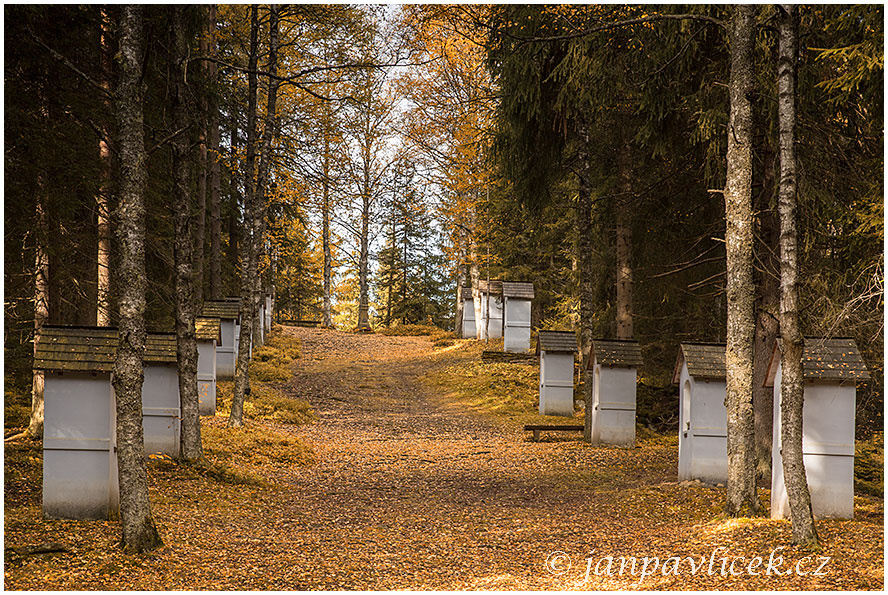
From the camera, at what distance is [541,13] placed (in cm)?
1109

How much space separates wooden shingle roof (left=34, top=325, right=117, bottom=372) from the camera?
6.99 m

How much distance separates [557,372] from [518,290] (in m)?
7.37

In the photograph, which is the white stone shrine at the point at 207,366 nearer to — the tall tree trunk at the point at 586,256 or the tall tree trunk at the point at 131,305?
the tall tree trunk at the point at 586,256

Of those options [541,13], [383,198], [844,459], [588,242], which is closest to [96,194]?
[541,13]

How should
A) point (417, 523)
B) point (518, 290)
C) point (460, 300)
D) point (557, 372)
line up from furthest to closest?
1. point (460, 300)
2. point (518, 290)
3. point (557, 372)
4. point (417, 523)

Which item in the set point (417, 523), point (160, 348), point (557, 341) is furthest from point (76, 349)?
point (557, 341)

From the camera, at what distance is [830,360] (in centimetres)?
773

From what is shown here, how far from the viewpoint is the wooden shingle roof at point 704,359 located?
1015 cm

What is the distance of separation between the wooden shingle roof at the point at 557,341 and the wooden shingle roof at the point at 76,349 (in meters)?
11.0

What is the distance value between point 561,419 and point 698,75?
8.70m

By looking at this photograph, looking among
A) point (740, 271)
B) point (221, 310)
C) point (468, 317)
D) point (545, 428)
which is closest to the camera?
point (740, 271)

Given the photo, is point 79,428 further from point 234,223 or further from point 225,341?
point 234,223

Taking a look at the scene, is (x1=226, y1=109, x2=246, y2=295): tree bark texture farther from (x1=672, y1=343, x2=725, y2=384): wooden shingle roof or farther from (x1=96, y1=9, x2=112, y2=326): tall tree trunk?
(x1=672, y1=343, x2=725, y2=384): wooden shingle roof

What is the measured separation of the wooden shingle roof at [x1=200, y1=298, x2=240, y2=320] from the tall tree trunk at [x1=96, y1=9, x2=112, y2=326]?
208 inches
